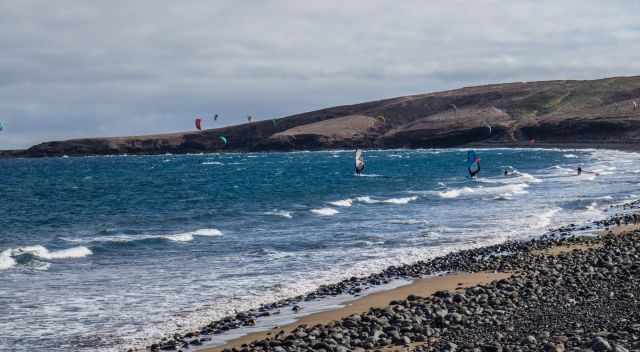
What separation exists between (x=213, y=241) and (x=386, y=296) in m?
14.1

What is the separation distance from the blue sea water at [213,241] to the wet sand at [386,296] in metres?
2.13

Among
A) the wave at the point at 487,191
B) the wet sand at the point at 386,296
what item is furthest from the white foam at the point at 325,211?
the wet sand at the point at 386,296

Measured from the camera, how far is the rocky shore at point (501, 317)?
12836mm

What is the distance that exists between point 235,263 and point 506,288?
10.5 metres

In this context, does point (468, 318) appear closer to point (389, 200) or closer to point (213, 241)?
point (213, 241)

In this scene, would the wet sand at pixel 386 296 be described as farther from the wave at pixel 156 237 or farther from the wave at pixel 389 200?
the wave at pixel 389 200

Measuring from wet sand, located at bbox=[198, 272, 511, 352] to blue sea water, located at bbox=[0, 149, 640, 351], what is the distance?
2.13 meters

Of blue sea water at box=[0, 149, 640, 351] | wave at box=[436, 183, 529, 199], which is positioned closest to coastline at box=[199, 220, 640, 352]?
blue sea water at box=[0, 149, 640, 351]

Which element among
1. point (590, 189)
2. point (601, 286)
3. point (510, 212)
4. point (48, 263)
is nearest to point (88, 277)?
point (48, 263)

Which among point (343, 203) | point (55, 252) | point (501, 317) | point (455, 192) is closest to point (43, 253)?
point (55, 252)

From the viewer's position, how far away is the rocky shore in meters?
12.8

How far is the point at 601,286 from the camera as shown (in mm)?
16859

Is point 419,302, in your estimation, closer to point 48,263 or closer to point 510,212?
point 48,263

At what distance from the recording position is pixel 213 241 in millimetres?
31656
